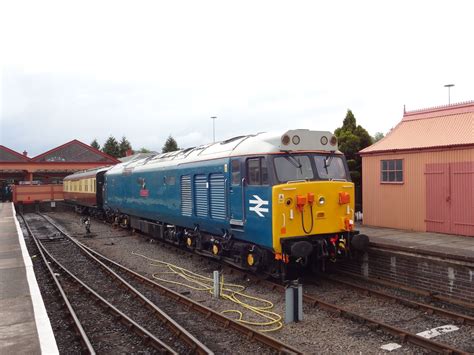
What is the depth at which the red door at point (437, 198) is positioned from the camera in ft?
43.7

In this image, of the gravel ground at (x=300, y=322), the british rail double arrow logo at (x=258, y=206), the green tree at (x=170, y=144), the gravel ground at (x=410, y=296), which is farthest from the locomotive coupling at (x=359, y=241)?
the green tree at (x=170, y=144)

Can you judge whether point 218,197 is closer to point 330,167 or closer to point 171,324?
point 330,167

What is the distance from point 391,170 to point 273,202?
8047 mm

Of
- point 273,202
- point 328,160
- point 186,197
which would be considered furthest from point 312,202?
point 186,197

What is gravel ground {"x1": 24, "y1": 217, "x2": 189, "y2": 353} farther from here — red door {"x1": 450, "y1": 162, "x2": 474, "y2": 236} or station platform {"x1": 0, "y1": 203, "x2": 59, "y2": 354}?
red door {"x1": 450, "y1": 162, "x2": 474, "y2": 236}

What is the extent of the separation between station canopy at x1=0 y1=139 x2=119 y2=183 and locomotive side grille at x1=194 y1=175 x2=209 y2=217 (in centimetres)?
4073

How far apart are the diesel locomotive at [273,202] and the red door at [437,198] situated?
4177 mm

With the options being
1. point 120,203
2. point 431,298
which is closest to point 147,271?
point 431,298

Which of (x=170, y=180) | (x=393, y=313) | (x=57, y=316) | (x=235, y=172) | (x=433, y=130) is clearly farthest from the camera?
(x=433, y=130)

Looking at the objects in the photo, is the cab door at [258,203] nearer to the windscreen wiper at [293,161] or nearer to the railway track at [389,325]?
the windscreen wiper at [293,161]

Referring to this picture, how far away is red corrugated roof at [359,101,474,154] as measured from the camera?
1365 centimetres

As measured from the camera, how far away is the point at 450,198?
13.2m

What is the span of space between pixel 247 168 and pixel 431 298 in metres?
4.78

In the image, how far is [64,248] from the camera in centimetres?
1717
